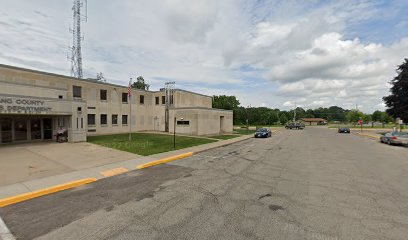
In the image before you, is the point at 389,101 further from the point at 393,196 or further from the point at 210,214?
the point at 210,214

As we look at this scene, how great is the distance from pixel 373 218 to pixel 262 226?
2.88 meters

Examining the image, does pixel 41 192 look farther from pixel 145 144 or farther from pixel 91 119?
pixel 91 119

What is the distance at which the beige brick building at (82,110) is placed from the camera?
18578 millimetres

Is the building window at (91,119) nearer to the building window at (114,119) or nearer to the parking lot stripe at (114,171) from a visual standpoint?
the building window at (114,119)

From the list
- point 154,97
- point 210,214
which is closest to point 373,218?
point 210,214

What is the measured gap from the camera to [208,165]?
36.7ft

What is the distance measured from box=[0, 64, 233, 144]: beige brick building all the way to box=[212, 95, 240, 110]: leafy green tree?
34543 mm

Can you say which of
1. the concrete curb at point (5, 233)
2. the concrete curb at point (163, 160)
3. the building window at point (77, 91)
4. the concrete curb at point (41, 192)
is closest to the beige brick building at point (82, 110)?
the building window at point (77, 91)

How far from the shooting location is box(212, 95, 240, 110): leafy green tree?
252 feet

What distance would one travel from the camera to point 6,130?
62.2 ft

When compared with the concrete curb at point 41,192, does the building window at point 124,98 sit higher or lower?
higher

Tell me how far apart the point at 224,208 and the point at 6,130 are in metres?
23.2

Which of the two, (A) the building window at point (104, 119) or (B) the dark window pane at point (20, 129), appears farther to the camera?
(A) the building window at point (104, 119)

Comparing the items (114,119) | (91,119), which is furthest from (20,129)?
(114,119)
